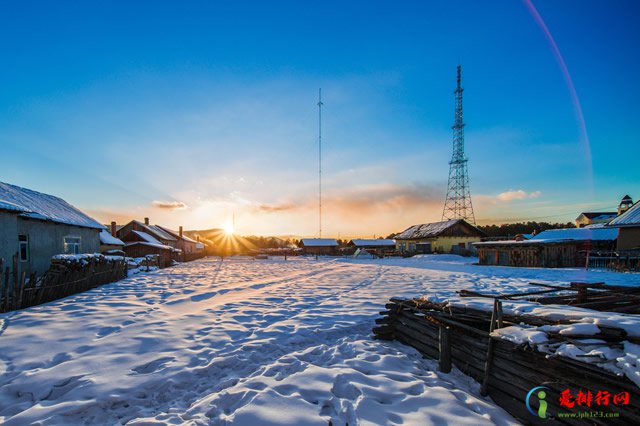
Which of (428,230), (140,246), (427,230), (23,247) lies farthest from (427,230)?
(23,247)

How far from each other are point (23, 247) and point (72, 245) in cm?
462

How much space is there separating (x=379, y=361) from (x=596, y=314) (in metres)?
3.26

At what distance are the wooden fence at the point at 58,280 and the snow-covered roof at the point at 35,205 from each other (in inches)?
128

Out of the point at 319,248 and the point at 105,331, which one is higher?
the point at 105,331

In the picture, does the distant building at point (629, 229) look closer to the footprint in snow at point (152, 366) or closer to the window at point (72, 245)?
the footprint in snow at point (152, 366)

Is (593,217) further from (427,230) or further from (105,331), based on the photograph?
(105,331)

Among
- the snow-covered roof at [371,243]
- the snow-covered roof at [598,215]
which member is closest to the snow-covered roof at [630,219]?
the snow-covered roof at [371,243]

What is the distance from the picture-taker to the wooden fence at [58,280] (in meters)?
8.62

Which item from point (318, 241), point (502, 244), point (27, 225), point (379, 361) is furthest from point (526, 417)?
→ point (318, 241)

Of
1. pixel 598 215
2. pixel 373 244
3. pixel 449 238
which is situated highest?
pixel 598 215

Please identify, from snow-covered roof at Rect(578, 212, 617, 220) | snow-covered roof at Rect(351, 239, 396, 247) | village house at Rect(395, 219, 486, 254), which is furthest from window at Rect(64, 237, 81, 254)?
snow-covered roof at Rect(578, 212, 617, 220)

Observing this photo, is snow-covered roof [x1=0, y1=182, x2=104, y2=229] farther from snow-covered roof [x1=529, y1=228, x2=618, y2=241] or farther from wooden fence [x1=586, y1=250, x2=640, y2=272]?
snow-covered roof [x1=529, y1=228, x2=618, y2=241]

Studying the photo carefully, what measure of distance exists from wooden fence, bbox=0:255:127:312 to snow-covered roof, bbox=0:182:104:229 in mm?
3263

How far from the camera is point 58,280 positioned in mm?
10414
